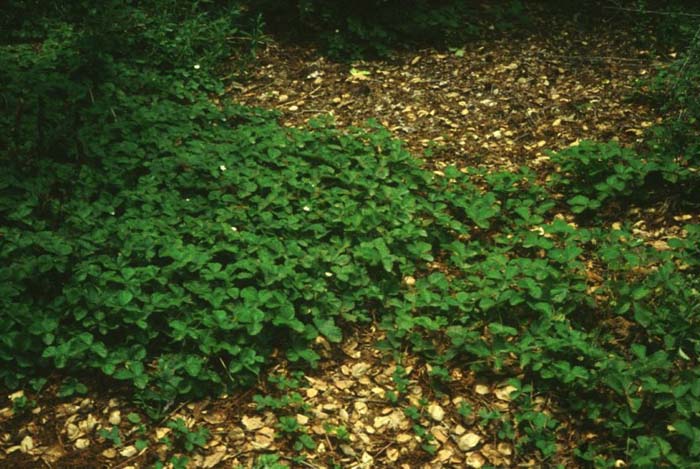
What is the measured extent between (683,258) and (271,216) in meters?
2.25

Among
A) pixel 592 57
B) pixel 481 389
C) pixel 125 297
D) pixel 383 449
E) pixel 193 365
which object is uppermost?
pixel 592 57

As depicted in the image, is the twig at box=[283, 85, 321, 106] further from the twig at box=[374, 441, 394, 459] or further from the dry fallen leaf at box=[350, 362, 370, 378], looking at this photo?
the twig at box=[374, 441, 394, 459]

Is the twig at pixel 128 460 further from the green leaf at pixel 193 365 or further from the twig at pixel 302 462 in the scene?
the twig at pixel 302 462

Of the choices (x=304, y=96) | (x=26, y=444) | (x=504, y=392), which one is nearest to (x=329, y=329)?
(x=504, y=392)

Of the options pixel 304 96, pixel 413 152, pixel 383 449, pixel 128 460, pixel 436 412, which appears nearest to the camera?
pixel 128 460

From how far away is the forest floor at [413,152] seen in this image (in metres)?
2.90

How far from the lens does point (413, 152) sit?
479 centimetres

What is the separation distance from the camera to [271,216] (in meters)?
3.74

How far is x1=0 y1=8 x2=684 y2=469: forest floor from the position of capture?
290 centimetres

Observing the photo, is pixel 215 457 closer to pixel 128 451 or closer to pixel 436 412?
pixel 128 451

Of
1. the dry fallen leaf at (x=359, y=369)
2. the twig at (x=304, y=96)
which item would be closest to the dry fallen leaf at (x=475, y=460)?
the dry fallen leaf at (x=359, y=369)

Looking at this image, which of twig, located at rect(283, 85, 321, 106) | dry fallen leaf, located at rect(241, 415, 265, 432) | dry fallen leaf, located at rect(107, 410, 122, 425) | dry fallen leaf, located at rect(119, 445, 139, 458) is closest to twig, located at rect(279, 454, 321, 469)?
dry fallen leaf, located at rect(241, 415, 265, 432)

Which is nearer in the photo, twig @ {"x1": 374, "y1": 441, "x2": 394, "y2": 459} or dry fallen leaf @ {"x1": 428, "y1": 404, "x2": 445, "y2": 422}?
twig @ {"x1": 374, "y1": 441, "x2": 394, "y2": 459}

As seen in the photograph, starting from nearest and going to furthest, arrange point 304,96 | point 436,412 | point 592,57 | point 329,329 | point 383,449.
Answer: point 383,449
point 436,412
point 329,329
point 304,96
point 592,57
